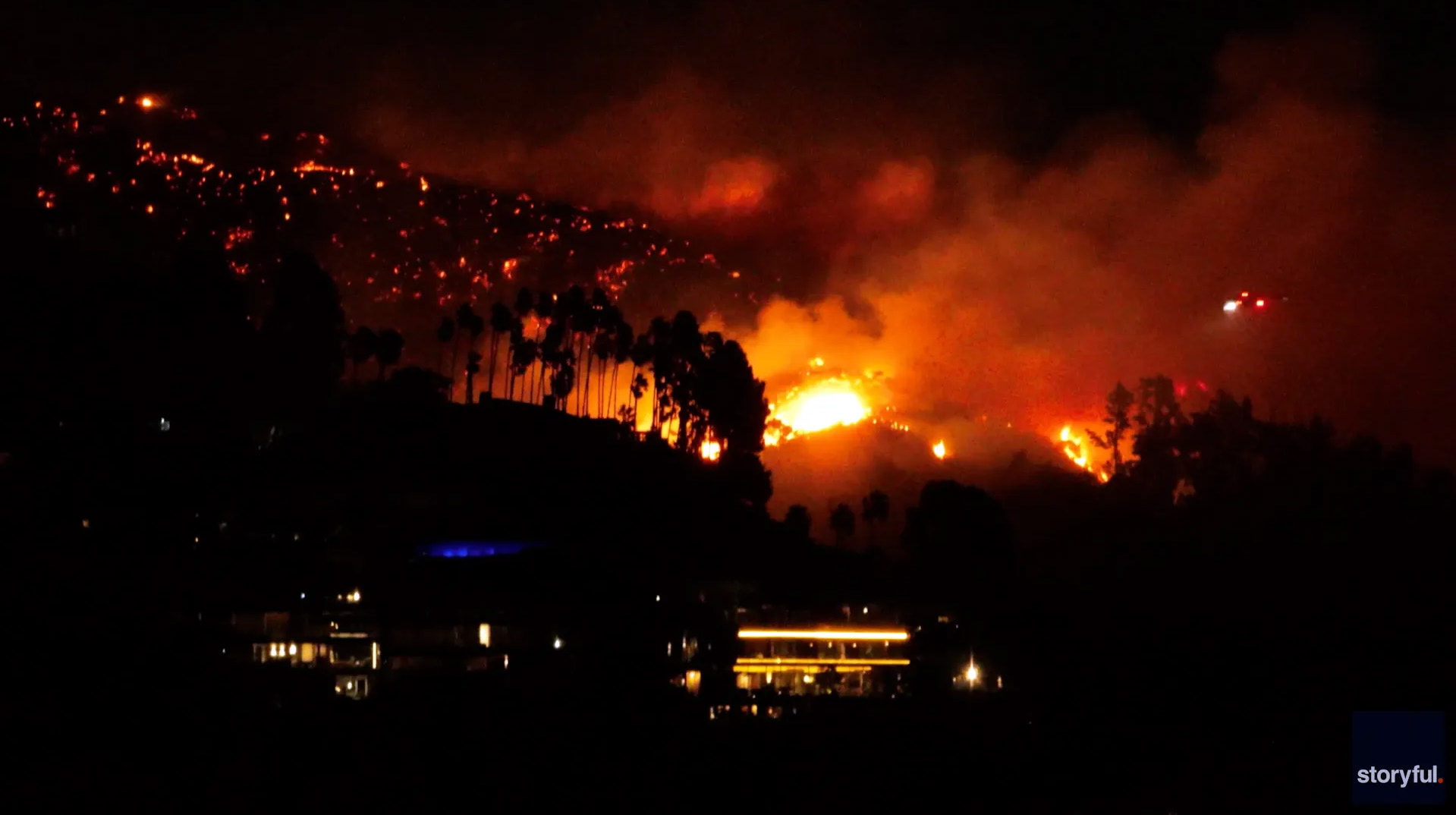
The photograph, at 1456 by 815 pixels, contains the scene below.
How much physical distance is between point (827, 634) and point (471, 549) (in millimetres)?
16833

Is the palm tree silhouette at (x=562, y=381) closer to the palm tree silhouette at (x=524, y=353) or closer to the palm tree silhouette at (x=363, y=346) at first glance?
the palm tree silhouette at (x=524, y=353)

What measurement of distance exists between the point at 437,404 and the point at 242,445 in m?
15.9

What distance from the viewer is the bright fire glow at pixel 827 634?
62.9 meters

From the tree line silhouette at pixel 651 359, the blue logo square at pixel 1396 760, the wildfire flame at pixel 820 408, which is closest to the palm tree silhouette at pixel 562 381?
the tree line silhouette at pixel 651 359

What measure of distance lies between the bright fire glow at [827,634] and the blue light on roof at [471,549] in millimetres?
11227

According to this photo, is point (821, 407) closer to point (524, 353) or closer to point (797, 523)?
point (797, 523)

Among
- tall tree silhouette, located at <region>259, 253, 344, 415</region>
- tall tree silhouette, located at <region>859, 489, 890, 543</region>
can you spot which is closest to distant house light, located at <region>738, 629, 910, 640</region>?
tall tree silhouette, located at <region>859, 489, 890, 543</region>

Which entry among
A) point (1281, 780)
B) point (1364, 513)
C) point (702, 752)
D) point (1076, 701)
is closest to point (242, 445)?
point (702, 752)

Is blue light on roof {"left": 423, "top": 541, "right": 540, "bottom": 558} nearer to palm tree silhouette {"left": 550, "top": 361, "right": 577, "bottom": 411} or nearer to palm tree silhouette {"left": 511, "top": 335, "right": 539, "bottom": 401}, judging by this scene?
palm tree silhouette {"left": 511, "top": 335, "right": 539, "bottom": 401}

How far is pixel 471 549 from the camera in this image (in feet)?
209

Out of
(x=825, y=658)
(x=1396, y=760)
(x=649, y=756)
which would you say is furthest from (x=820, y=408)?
(x=1396, y=760)

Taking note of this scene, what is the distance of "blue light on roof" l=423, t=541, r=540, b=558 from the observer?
62812mm

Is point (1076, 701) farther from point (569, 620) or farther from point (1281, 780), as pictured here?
point (569, 620)

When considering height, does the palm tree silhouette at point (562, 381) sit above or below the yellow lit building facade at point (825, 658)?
above
